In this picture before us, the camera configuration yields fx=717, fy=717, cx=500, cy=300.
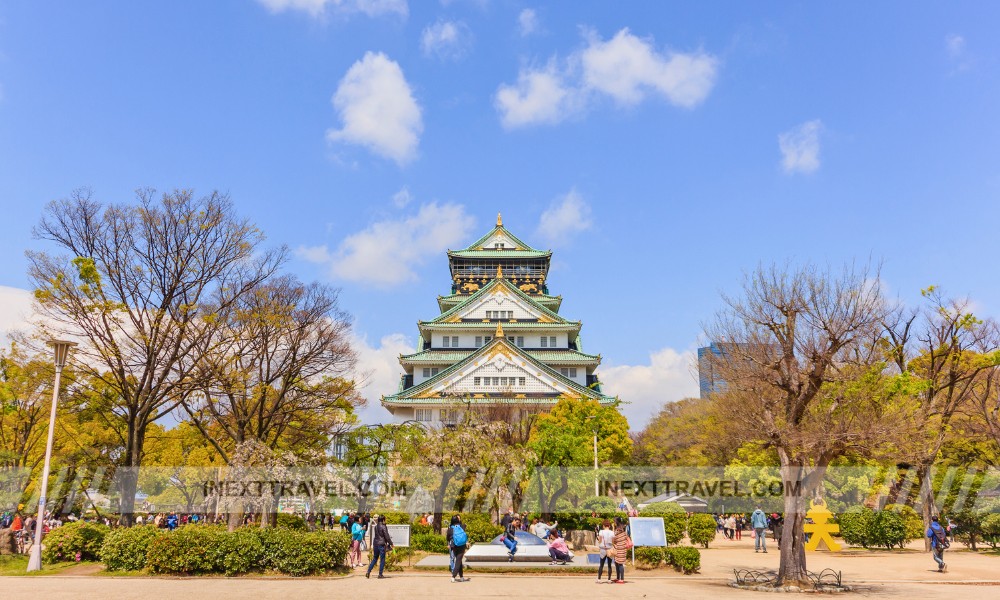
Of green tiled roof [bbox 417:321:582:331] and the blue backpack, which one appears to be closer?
the blue backpack

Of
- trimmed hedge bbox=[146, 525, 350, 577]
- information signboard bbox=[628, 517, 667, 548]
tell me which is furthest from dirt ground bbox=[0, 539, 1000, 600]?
information signboard bbox=[628, 517, 667, 548]

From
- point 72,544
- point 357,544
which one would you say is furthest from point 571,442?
point 72,544

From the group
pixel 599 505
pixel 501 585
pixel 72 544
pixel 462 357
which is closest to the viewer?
pixel 501 585

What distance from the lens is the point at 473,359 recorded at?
58.3 metres

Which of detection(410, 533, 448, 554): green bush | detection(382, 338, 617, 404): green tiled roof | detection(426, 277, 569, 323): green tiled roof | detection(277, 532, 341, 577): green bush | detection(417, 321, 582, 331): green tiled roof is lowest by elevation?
detection(410, 533, 448, 554): green bush

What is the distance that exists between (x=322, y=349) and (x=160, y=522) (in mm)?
16367

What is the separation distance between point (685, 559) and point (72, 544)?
1596cm

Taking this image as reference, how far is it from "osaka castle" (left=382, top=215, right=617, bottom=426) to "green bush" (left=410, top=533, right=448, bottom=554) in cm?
2131

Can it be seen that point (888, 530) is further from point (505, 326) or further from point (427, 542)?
point (505, 326)

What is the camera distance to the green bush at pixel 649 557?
67.8 feet

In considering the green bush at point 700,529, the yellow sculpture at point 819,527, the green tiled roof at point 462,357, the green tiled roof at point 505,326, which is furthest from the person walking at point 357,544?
the green tiled roof at point 505,326

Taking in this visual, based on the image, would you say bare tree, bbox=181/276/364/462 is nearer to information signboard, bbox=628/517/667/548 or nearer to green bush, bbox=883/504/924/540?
information signboard, bbox=628/517/667/548

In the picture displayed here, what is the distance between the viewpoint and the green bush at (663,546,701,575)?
19844 mm

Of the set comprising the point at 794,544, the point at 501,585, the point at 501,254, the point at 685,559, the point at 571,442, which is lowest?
the point at 501,585
